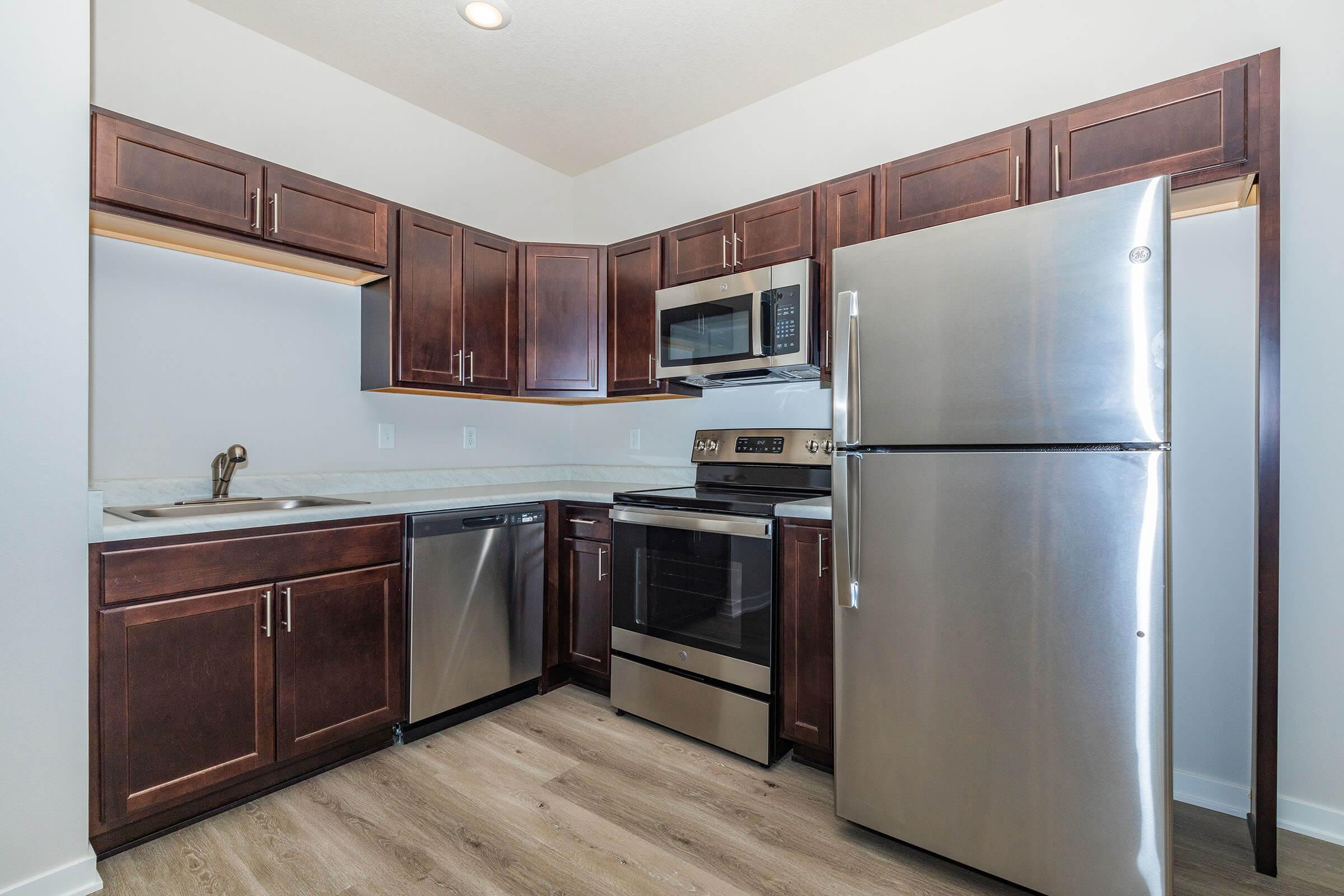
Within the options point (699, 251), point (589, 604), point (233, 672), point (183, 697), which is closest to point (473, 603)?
point (589, 604)

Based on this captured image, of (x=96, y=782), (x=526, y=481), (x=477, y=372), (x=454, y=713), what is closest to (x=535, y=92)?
(x=477, y=372)

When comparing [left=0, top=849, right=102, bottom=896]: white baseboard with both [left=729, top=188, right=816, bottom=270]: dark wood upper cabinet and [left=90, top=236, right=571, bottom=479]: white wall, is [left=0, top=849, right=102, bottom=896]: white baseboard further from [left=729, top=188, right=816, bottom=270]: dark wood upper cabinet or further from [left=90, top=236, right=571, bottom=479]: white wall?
[left=729, top=188, right=816, bottom=270]: dark wood upper cabinet

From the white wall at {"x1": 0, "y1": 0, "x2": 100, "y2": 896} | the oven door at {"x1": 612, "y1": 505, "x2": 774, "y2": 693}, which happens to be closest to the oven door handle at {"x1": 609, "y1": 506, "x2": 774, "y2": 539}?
the oven door at {"x1": 612, "y1": 505, "x2": 774, "y2": 693}

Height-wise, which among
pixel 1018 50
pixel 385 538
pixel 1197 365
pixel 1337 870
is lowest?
pixel 1337 870

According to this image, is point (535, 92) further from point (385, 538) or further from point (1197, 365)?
point (1197, 365)

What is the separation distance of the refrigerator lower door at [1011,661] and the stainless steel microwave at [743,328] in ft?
2.57

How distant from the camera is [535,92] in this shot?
3004 mm

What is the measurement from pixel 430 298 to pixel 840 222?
5.69ft

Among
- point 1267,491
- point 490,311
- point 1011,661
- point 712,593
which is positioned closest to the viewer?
point 1011,661

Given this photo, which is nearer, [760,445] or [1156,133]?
[1156,133]

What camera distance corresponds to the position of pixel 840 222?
95.5 inches

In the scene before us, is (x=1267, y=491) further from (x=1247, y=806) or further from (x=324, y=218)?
(x=324, y=218)

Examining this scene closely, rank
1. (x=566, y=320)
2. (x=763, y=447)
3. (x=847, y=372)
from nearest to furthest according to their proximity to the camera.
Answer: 1. (x=847, y=372)
2. (x=763, y=447)
3. (x=566, y=320)

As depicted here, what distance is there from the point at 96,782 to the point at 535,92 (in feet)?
9.81
